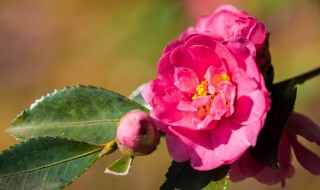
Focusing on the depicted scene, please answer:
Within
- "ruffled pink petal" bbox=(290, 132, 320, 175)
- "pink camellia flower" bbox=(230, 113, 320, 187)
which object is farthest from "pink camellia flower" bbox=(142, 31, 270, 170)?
"ruffled pink petal" bbox=(290, 132, 320, 175)

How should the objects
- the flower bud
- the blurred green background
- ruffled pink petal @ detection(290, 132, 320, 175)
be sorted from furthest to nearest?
the blurred green background → ruffled pink petal @ detection(290, 132, 320, 175) → the flower bud

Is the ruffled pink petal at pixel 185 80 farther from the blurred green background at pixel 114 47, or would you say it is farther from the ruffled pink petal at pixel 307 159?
the blurred green background at pixel 114 47

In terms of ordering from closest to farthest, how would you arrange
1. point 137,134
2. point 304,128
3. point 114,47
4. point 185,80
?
point 137,134
point 185,80
point 304,128
point 114,47

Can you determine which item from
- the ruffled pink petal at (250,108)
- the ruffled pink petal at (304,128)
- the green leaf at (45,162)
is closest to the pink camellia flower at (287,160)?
the ruffled pink petal at (304,128)

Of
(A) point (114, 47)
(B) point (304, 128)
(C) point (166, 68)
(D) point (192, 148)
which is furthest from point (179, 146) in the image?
(A) point (114, 47)

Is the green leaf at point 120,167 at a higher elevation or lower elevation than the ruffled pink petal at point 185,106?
higher

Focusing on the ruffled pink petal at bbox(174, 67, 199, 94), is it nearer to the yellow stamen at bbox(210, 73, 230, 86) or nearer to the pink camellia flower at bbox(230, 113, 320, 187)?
the yellow stamen at bbox(210, 73, 230, 86)

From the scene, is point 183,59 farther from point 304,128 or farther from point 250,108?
point 304,128
